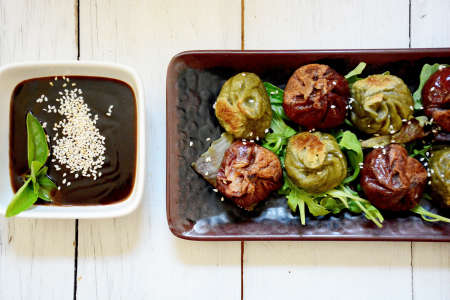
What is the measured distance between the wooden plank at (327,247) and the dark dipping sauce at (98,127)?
762mm

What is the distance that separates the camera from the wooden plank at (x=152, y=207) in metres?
2.25

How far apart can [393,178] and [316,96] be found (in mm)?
533

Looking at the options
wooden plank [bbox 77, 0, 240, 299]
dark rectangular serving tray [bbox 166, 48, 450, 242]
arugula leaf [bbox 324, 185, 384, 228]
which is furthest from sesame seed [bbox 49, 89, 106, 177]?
arugula leaf [bbox 324, 185, 384, 228]

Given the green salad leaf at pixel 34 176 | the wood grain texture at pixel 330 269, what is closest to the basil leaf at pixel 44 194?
the green salad leaf at pixel 34 176

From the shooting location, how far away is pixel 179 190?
2.10m

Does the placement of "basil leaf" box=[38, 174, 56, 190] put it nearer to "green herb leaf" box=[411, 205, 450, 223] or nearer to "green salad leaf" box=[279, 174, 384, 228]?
"green salad leaf" box=[279, 174, 384, 228]

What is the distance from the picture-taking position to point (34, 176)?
2.08 metres

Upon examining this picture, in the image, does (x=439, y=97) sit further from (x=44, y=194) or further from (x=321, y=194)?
(x=44, y=194)

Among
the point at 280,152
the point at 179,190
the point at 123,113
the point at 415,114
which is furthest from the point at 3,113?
the point at 415,114

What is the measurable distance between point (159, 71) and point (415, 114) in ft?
4.50

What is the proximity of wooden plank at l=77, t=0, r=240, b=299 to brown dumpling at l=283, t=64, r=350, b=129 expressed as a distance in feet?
1.59

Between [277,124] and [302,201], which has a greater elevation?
[277,124]

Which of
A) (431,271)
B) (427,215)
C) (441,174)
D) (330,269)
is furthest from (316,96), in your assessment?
(431,271)

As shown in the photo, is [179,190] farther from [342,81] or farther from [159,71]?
[342,81]
